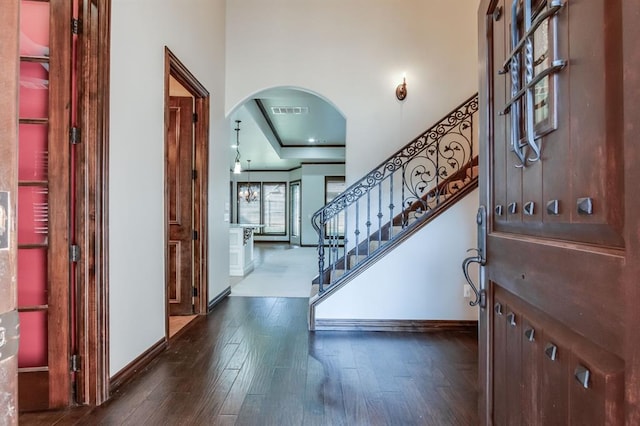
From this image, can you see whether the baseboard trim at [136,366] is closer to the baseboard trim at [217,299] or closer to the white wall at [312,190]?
the baseboard trim at [217,299]

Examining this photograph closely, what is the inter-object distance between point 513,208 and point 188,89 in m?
3.59

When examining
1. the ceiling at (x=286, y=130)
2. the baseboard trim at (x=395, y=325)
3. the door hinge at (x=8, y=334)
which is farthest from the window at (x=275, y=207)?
the door hinge at (x=8, y=334)

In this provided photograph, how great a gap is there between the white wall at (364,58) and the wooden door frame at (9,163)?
427 centimetres

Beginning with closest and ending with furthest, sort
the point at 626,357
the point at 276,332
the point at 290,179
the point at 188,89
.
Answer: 1. the point at 626,357
2. the point at 276,332
3. the point at 188,89
4. the point at 290,179

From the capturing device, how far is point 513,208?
44.3 inches

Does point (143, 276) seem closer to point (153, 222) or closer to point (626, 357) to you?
point (153, 222)

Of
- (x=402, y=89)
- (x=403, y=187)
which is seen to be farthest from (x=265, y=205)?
(x=403, y=187)

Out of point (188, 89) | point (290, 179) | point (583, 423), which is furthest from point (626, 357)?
point (290, 179)

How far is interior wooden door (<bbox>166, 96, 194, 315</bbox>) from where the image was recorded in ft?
12.9

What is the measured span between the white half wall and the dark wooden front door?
224cm

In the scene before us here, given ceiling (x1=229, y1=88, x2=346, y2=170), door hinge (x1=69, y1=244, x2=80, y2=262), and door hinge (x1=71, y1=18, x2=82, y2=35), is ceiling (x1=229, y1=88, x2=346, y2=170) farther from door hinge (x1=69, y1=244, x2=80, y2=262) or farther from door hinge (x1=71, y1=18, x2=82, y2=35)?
door hinge (x1=69, y1=244, x2=80, y2=262)

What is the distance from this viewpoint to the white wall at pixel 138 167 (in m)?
2.34

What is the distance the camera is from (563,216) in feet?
2.68

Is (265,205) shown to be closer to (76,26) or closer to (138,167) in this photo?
(138,167)
